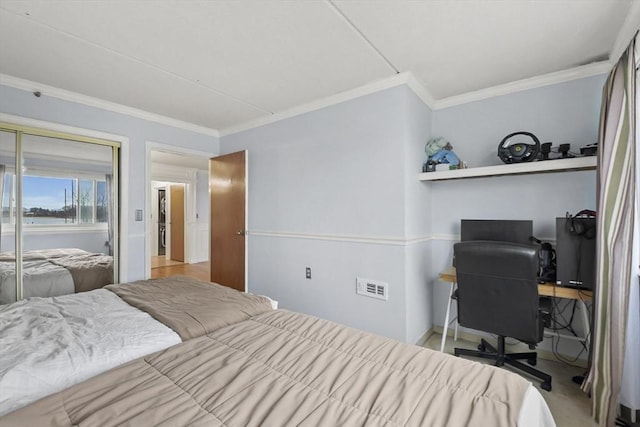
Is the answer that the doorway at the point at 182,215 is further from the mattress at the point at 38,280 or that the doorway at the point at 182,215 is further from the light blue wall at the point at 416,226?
the light blue wall at the point at 416,226

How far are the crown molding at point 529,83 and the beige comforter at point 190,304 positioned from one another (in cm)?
258

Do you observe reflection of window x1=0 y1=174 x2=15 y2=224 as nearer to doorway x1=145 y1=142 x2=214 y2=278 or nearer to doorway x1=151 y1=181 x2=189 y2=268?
doorway x1=145 y1=142 x2=214 y2=278

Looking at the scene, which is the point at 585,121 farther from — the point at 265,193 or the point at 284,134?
the point at 265,193

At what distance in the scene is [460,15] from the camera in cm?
170

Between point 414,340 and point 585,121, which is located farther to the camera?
point 414,340

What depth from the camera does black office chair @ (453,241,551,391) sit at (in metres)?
1.89

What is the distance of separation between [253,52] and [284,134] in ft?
4.09

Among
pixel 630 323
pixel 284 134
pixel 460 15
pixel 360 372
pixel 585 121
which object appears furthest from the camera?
pixel 284 134

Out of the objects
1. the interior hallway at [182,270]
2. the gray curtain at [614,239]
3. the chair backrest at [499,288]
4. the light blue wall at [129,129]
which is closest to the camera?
the gray curtain at [614,239]

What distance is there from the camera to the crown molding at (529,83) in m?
2.23

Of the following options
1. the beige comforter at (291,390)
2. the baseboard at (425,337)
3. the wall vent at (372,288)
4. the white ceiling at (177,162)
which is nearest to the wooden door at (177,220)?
the white ceiling at (177,162)

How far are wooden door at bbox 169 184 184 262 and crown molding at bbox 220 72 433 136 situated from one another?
4.52m

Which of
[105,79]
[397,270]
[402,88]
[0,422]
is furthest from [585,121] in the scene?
[105,79]

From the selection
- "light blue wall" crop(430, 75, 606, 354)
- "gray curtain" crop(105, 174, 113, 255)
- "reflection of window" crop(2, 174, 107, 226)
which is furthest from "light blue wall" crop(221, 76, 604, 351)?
"reflection of window" crop(2, 174, 107, 226)
